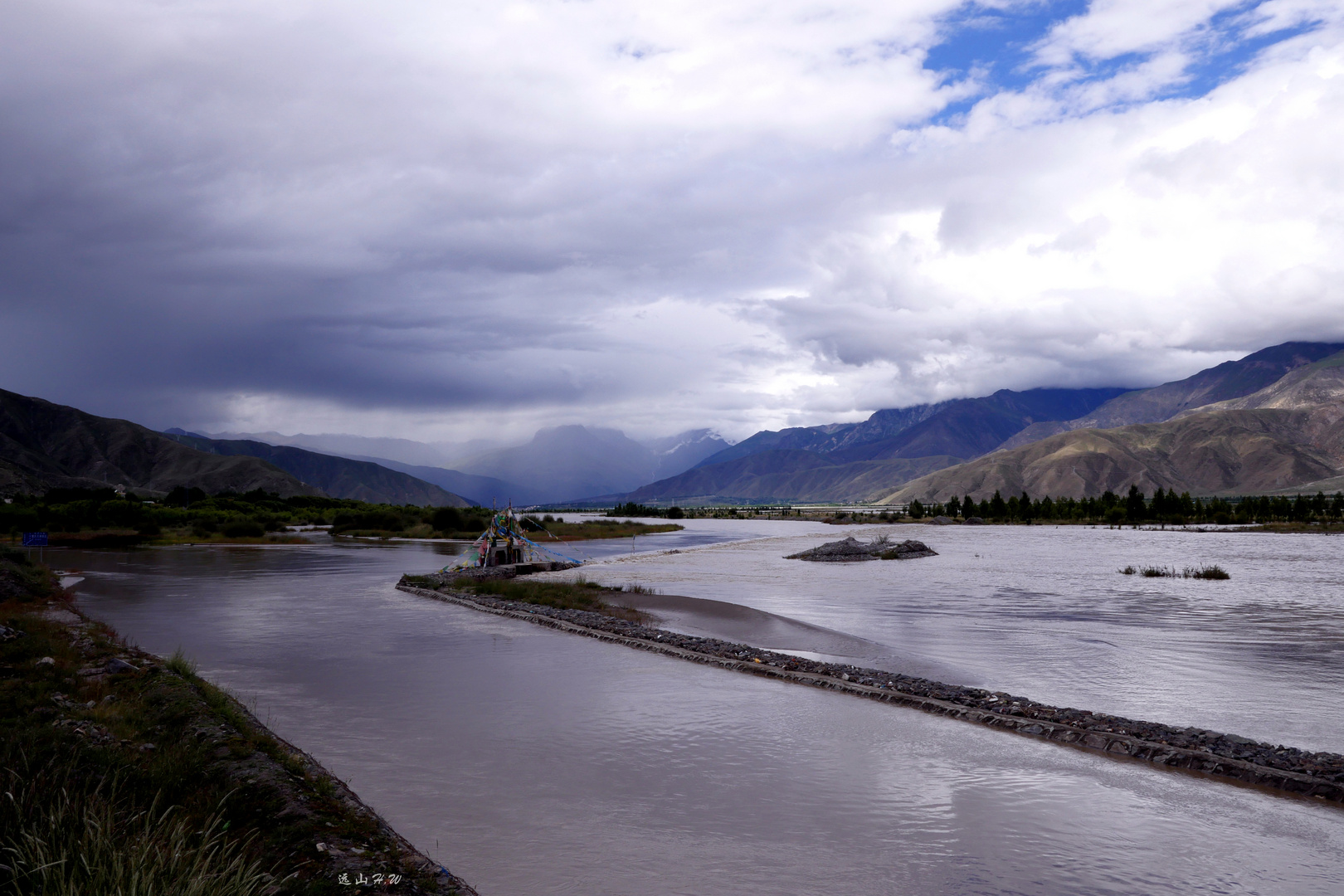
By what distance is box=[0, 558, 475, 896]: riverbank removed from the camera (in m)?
4.65

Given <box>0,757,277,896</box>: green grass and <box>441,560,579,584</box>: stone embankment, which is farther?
<box>441,560,579,584</box>: stone embankment

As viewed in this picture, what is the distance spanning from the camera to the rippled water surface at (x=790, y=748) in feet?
Answer: 24.0

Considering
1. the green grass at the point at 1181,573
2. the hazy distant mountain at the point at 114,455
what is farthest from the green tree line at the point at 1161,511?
the hazy distant mountain at the point at 114,455

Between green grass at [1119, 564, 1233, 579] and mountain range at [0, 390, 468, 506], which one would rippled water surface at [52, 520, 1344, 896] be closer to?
green grass at [1119, 564, 1233, 579]

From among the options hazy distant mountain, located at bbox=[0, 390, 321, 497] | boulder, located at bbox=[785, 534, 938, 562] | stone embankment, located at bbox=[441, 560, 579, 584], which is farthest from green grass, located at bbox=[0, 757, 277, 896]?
hazy distant mountain, located at bbox=[0, 390, 321, 497]

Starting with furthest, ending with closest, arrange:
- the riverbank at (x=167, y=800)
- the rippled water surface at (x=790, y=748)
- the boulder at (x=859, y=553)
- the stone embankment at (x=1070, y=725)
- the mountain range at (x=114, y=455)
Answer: the mountain range at (x=114, y=455), the boulder at (x=859, y=553), the stone embankment at (x=1070, y=725), the rippled water surface at (x=790, y=748), the riverbank at (x=167, y=800)

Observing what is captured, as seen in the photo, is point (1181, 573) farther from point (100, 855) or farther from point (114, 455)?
point (114, 455)

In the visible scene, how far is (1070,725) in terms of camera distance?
38.9ft

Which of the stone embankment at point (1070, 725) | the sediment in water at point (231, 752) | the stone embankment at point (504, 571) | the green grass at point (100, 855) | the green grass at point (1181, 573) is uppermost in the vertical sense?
the green grass at point (100, 855)

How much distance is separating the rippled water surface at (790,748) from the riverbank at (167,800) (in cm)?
94

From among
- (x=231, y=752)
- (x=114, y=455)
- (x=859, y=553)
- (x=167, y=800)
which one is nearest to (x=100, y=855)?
(x=167, y=800)

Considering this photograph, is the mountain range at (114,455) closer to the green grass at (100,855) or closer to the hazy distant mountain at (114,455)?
the hazy distant mountain at (114,455)

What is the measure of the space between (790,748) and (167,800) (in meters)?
7.38

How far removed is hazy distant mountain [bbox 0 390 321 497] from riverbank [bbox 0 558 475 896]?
172 metres
